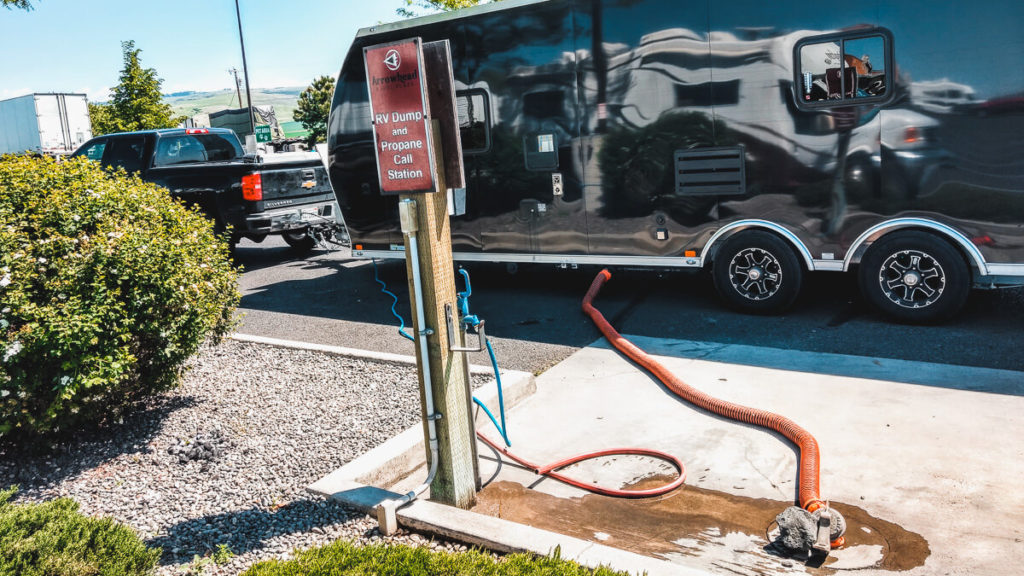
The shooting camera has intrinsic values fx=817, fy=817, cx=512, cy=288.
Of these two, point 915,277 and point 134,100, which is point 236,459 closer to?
point 915,277

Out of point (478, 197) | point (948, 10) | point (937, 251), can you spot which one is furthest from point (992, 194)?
point (478, 197)

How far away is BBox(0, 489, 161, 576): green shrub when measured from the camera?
3.20m

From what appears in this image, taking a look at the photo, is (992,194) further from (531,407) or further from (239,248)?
(239,248)

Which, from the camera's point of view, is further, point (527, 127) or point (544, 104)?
point (527, 127)

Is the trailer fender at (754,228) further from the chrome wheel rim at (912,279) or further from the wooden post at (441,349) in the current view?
the wooden post at (441,349)

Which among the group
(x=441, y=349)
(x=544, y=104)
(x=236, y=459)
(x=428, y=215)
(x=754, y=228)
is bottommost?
(x=236, y=459)

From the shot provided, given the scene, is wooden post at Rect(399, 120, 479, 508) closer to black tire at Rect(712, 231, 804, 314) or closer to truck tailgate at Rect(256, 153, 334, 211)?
black tire at Rect(712, 231, 804, 314)

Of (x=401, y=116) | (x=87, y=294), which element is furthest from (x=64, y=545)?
(x=401, y=116)

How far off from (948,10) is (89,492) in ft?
24.4

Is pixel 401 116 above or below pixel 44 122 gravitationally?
below

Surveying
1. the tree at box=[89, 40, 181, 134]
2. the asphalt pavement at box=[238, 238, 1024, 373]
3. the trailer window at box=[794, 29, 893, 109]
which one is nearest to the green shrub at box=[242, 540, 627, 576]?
the asphalt pavement at box=[238, 238, 1024, 373]

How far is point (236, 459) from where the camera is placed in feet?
16.8

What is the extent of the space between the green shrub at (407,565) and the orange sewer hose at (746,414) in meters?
1.49

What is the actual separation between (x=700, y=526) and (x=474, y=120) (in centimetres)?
623
